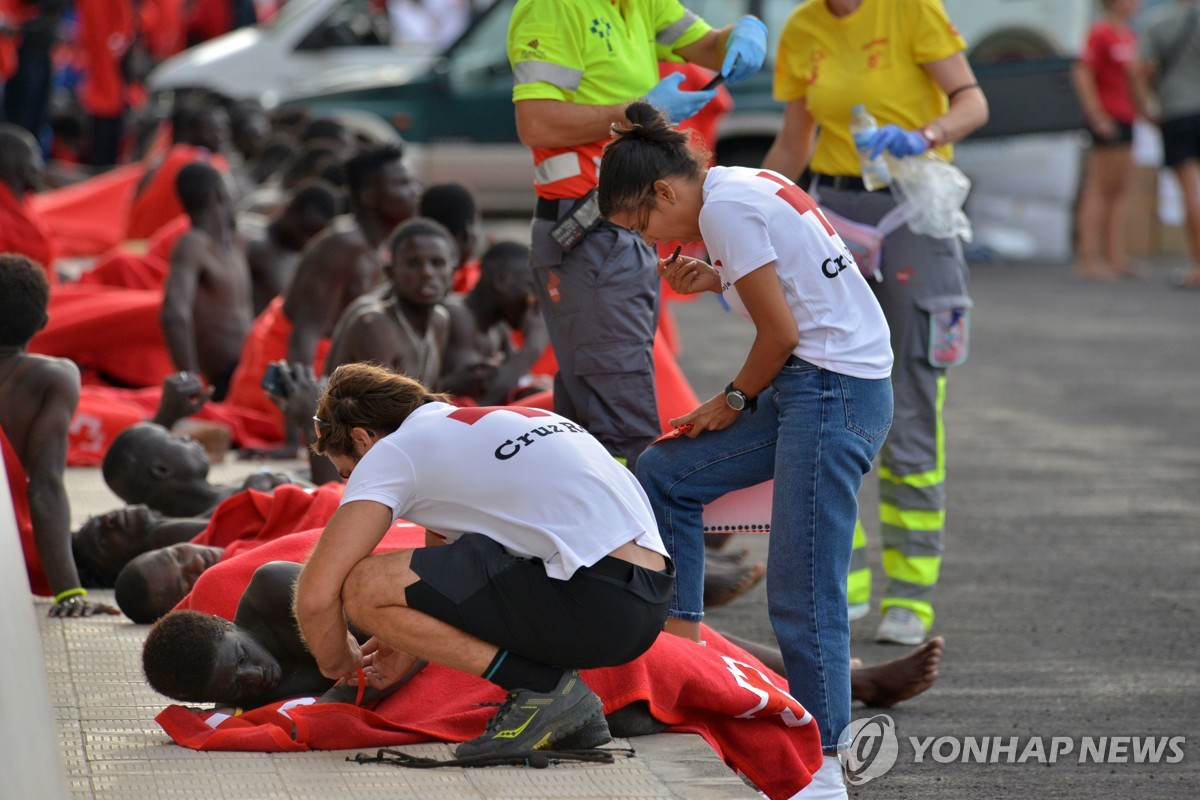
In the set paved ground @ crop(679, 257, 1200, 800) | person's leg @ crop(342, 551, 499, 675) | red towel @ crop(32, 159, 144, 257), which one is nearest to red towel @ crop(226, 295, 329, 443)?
paved ground @ crop(679, 257, 1200, 800)

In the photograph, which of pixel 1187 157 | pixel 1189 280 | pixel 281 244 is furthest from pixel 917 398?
pixel 1189 280

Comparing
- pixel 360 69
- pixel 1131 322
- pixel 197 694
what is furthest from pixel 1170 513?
pixel 360 69

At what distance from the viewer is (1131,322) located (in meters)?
12.6

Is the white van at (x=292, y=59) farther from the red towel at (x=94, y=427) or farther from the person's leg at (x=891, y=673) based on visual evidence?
the person's leg at (x=891, y=673)

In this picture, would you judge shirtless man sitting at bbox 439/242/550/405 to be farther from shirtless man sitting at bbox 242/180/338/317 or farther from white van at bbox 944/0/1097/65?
white van at bbox 944/0/1097/65

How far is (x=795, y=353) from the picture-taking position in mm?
3713

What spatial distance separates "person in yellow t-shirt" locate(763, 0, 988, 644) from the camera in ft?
16.7

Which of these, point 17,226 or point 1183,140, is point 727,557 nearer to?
point 17,226

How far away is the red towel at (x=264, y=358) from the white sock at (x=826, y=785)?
3.86m

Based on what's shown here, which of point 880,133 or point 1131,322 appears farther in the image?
point 1131,322

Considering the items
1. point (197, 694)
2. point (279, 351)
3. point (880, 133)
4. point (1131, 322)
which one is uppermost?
point (880, 133)

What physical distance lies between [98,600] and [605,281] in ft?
5.60

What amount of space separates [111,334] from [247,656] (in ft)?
15.2

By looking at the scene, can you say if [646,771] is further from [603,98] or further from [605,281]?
[603,98]
